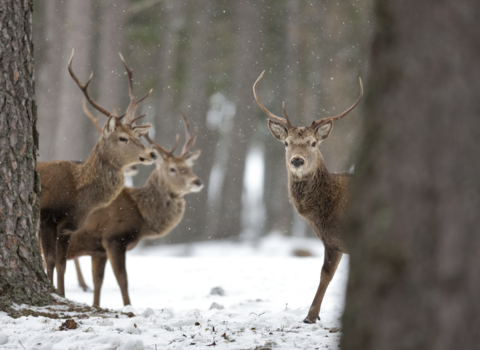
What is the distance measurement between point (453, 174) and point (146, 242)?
16.9m

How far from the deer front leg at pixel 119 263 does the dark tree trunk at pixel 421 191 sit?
529cm

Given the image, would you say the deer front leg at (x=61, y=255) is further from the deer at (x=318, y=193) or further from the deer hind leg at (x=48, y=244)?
the deer at (x=318, y=193)

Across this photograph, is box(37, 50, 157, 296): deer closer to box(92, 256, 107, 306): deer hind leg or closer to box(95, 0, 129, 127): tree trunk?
box(92, 256, 107, 306): deer hind leg

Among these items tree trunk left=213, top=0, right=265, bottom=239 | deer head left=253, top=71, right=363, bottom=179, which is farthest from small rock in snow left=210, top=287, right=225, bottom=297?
tree trunk left=213, top=0, right=265, bottom=239

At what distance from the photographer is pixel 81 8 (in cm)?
1428

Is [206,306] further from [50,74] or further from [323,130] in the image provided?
[50,74]

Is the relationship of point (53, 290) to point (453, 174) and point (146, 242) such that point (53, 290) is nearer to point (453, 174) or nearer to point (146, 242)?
point (453, 174)

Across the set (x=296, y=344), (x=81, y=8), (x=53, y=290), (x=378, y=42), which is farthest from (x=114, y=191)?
(x=81, y=8)

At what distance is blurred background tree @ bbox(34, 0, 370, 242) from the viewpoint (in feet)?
47.6

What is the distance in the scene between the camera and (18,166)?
15.2 ft

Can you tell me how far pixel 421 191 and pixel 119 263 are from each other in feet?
18.7

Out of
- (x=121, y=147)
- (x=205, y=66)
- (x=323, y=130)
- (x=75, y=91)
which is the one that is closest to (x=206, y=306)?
(x=121, y=147)

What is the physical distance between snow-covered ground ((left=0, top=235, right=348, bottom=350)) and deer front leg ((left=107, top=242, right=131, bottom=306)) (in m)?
0.39

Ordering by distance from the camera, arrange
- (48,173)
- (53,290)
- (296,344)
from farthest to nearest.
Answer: (48,173), (53,290), (296,344)
